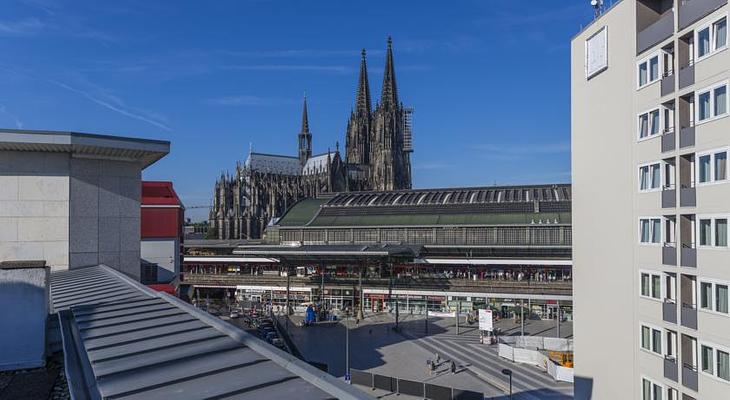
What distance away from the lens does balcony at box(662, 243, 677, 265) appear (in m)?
14.4

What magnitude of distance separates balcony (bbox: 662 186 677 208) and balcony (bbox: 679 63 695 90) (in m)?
2.80

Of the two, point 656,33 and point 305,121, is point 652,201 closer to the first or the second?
point 656,33

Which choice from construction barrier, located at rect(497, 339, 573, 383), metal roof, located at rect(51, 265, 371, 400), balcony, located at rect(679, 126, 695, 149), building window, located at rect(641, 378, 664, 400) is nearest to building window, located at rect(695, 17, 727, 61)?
balcony, located at rect(679, 126, 695, 149)

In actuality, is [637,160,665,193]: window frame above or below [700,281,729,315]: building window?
above

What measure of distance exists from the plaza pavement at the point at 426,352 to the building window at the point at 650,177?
41.6ft

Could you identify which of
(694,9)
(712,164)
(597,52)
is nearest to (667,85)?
(694,9)

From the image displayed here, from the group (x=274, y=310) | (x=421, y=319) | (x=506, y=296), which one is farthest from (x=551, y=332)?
(x=274, y=310)

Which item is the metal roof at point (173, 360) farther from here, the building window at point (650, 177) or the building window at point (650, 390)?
the building window at point (650, 390)

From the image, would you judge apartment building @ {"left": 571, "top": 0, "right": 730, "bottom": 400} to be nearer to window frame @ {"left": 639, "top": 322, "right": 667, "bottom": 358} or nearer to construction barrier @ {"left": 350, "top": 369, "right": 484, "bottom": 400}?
window frame @ {"left": 639, "top": 322, "right": 667, "bottom": 358}

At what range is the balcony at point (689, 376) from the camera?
13637 mm

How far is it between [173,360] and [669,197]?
46.9ft

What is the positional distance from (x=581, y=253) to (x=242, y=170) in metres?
97.0

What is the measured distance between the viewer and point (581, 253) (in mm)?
19703

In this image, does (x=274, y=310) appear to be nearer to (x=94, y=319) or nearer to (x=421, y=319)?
(x=421, y=319)
